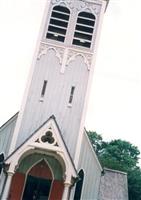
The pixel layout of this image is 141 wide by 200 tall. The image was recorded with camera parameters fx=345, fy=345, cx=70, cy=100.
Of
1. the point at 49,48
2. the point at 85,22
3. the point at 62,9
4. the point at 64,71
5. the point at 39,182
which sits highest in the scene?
the point at 62,9

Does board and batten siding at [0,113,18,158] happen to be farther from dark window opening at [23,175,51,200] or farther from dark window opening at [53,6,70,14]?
dark window opening at [53,6,70,14]

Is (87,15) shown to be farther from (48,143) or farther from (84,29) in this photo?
(48,143)

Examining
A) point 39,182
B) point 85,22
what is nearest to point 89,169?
point 39,182

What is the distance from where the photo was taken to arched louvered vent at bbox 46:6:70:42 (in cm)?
2133

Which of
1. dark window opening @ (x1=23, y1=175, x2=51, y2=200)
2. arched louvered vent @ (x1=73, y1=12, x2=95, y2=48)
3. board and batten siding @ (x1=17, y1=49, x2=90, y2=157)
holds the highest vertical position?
arched louvered vent @ (x1=73, y1=12, x2=95, y2=48)

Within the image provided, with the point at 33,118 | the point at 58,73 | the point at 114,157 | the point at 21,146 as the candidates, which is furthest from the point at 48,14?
the point at 114,157

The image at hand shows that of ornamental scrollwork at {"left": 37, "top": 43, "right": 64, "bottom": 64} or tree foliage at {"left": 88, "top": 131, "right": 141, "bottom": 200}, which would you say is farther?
tree foliage at {"left": 88, "top": 131, "right": 141, "bottom": 200}

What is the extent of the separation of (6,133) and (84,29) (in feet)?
26.3

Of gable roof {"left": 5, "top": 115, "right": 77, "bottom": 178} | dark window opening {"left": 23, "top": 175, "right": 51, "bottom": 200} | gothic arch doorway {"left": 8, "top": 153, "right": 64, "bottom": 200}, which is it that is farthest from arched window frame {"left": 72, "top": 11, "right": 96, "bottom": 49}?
dark window opening {"left": 23, "top": 175, "right": 51, "bottom": 200}

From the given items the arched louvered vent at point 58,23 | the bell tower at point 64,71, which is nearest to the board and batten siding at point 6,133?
the bell tower at point 64,71

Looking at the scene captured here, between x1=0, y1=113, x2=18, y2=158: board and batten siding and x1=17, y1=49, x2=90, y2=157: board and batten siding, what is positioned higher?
x1=17, y1=49, x2=90, y2=157: board and batten siding

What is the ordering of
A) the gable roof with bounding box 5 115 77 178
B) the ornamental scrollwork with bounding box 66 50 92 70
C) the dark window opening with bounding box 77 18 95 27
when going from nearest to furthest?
the gable roof with bounding box 5 115 77 178 → the ornamental scrollwork with bounding box 66 50 92 70 → the dark window opening with bounding box 77 18 95 27

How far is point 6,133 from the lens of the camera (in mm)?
19859

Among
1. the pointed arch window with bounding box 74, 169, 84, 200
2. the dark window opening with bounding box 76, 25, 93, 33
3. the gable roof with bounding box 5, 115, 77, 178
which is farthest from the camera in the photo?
the dark window opening with bounding box 76, 25, 93, 33
